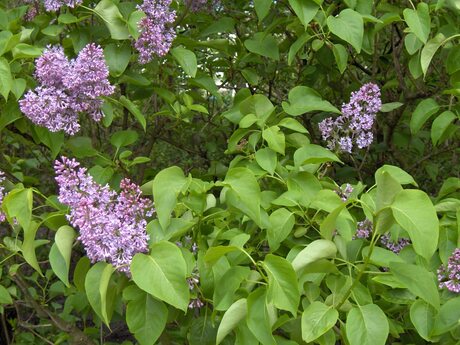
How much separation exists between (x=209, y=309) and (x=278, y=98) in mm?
1616

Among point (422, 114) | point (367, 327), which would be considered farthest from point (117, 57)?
point (367, 327)

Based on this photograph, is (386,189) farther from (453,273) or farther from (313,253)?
(453,273)

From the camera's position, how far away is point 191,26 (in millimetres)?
3035

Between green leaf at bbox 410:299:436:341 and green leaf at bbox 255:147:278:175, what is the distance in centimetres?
54

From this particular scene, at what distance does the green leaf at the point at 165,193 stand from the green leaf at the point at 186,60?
0.70 m

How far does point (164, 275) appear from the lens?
1.45 meters

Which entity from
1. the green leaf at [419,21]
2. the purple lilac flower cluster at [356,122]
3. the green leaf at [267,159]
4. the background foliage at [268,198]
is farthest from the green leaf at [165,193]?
the green leaf at [419,21]

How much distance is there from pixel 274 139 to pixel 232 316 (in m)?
0.60

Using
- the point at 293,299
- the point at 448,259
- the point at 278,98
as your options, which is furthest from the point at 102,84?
the point at 278,98

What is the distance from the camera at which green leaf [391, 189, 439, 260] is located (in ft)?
4.36

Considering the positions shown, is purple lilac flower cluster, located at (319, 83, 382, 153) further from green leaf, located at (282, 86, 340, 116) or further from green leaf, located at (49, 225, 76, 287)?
green leaf, located at (49, 225, 76, 287)

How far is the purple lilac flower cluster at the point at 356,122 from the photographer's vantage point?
7.25 feet

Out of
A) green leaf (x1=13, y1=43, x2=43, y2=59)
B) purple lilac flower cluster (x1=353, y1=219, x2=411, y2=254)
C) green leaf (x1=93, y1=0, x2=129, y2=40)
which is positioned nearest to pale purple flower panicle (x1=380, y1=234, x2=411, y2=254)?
purple lilac flower cluster (x1=353, y1=219, x2=411, y2=254)

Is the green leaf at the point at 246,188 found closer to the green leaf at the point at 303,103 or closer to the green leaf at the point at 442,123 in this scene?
the green leaf at the point at 303,103
